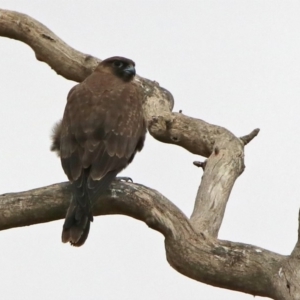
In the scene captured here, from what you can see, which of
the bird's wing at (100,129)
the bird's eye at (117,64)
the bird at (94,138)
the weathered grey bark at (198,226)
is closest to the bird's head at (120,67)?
the bird's eye at (117,64)

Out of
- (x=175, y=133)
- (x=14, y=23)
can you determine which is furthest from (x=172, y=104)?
(x=14, y=23)

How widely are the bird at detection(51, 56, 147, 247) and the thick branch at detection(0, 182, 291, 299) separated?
154 mm

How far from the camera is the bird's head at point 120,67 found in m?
7.93

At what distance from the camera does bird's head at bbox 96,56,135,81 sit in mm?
7926

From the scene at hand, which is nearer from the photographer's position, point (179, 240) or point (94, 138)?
point (179, 240)

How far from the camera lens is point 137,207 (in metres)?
6.14

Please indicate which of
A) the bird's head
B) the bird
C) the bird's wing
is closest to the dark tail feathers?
the bird

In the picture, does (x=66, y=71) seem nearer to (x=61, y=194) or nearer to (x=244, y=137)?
(x=244, y=137)

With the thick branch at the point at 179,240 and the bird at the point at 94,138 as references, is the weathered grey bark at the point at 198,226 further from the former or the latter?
the bird at the point at 94,138

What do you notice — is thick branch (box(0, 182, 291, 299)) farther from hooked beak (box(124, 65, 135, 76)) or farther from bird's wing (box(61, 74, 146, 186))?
hooked beak (box(124, 65, 135, 76))

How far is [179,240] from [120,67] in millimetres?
2327

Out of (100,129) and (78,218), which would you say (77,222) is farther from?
(100,129)

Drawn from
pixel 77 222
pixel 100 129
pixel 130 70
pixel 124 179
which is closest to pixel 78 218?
pixel 77 222

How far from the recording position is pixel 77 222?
6.23 metres
